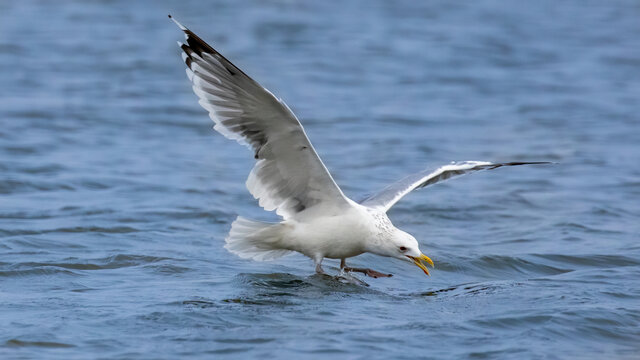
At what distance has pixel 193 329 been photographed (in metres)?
6.53

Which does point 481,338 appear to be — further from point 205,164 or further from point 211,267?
point 205,164

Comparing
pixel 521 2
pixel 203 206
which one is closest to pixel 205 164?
pixel 203 206

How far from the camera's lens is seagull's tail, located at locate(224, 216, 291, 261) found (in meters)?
7.66

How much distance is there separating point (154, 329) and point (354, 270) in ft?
6.49

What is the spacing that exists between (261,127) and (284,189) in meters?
0.71

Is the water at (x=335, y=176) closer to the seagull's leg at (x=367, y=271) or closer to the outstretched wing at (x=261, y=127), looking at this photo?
the seagull's leg at (x=367, y=271)

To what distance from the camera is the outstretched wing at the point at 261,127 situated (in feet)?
22.2

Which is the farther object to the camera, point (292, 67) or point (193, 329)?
point (292, 67)

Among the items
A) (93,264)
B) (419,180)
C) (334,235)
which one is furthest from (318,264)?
(93,264)

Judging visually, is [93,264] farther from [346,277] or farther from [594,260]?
[594,260]

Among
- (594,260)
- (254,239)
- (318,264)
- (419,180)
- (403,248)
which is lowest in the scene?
(594,260)

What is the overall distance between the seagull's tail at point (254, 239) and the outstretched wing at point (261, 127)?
0.70 ft

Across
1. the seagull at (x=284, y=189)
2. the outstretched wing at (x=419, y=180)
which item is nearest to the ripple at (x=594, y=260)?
the outstretched wing at (x=419, y=180)

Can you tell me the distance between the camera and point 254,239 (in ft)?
25.3
